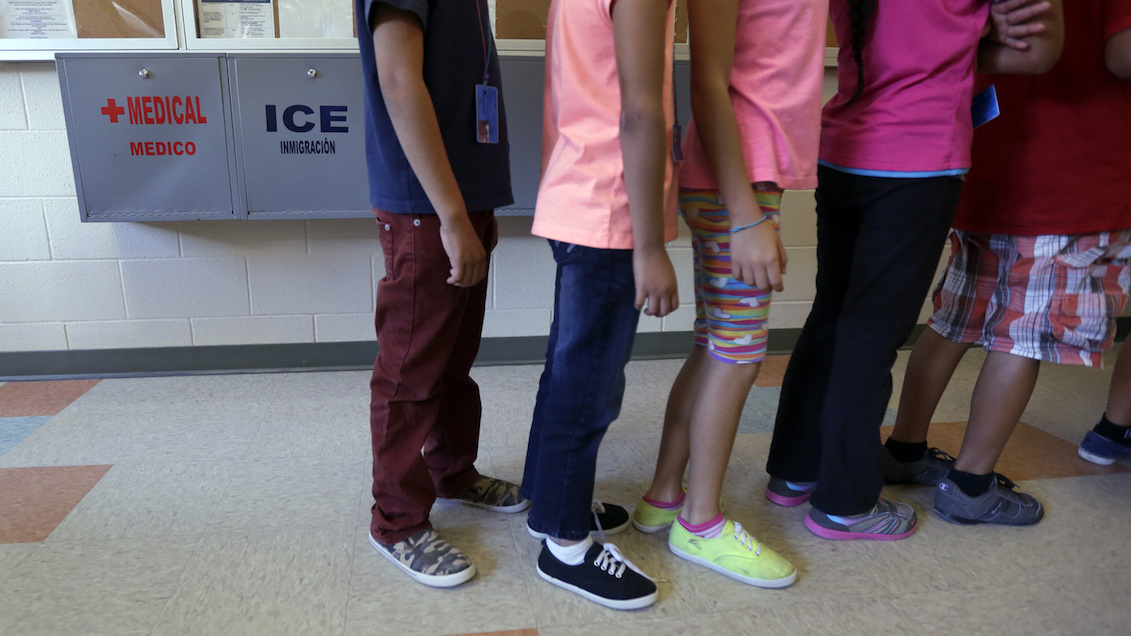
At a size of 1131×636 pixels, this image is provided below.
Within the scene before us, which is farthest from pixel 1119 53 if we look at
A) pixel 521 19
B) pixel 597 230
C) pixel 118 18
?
pixel 118 18

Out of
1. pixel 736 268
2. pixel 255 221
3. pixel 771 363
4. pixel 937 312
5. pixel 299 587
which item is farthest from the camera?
pixel 771 363

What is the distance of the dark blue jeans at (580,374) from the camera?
3.28 ft

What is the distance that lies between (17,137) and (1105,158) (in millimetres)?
2827

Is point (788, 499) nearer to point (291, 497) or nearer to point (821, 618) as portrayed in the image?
point (821, 618)

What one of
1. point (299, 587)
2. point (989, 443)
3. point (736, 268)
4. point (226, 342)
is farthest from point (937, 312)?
point (226, 342)

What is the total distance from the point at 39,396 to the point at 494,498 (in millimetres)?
1595

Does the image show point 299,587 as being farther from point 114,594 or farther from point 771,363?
point 771,363

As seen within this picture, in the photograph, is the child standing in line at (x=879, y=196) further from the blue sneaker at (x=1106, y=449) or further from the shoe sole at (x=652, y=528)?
the blue sneaker at (x=1106, y=449)

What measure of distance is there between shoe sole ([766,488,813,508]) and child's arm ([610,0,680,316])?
67cm

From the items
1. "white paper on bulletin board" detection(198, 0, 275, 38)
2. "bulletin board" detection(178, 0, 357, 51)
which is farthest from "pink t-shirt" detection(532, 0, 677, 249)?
"white paper on bulletin board" detection(198, 0, 275, 38)

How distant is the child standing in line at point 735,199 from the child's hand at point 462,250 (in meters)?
0.37

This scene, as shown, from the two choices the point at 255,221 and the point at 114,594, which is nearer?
the point at 114,594

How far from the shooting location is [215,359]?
2.24 m

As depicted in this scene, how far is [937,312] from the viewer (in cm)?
148
